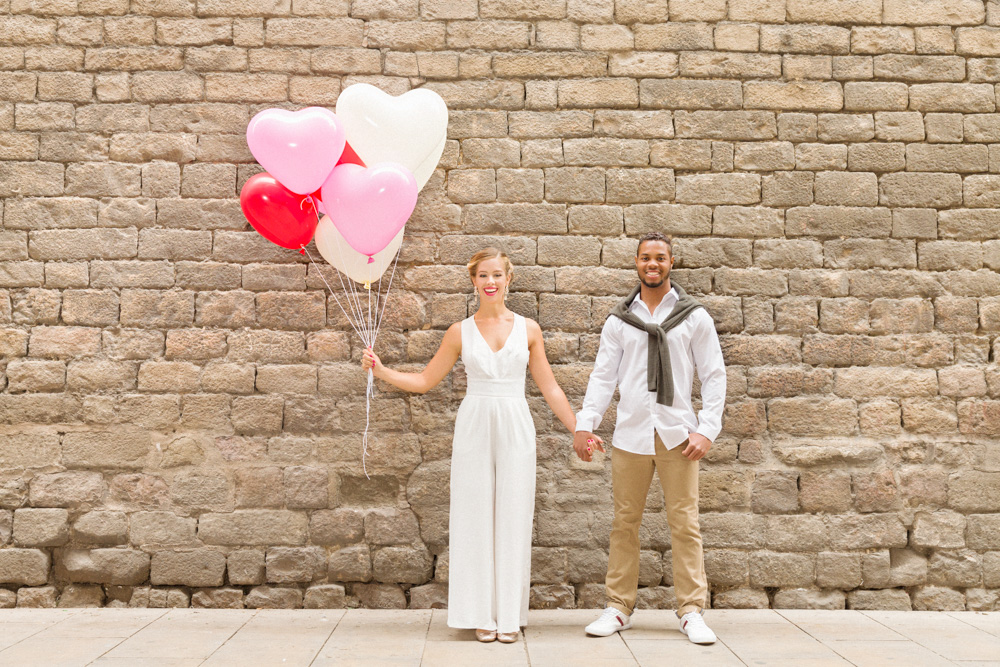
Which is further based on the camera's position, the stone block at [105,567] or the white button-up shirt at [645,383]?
the stone block at [105,567]

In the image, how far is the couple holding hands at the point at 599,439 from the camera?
132 inches

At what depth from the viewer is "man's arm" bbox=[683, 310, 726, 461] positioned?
3348 mm

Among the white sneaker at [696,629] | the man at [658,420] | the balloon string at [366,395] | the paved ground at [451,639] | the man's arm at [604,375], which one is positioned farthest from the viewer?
the balloon string at [366,395]

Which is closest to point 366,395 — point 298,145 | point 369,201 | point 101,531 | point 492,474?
point 492,474

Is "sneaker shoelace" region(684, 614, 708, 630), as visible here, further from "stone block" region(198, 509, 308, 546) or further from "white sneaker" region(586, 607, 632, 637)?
"stone block" region(198, 509, 308, 546)

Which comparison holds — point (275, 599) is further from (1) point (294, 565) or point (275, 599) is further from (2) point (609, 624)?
(2) point (609, 624)

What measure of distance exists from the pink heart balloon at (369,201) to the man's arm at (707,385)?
1473mm

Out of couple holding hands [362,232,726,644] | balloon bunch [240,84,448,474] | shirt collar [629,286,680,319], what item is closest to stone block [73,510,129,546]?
balloon bunch [240,84,448,474]

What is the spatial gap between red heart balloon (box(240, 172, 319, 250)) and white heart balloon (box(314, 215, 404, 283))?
0.09 m

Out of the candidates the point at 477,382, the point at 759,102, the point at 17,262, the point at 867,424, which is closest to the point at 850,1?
the point at 759,102

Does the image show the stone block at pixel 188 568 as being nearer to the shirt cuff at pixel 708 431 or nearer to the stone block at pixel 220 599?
the stone block at pixel 220 599

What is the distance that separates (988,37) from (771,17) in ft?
3.98

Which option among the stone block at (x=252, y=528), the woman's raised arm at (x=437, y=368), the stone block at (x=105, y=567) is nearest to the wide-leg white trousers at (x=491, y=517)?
the woman's raised arm at (x=437, y=368)

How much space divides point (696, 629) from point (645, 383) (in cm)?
112
